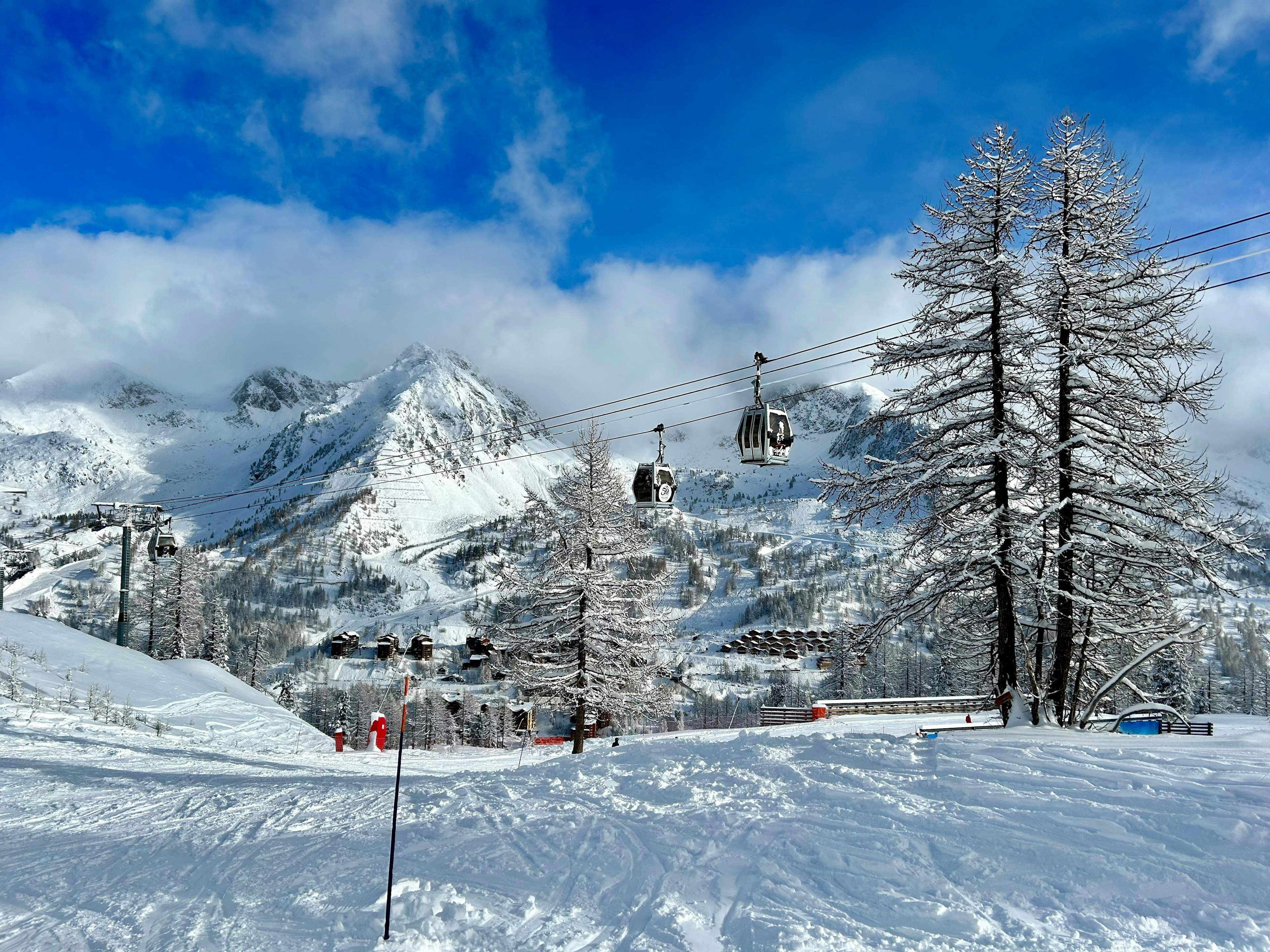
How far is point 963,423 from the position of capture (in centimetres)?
1291

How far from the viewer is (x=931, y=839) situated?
20.9ft

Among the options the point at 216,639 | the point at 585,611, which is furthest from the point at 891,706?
the point at 216,639

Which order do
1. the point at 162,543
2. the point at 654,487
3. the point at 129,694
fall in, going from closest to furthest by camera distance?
the point at 654,487, the point at 129,694, the point at 162,543

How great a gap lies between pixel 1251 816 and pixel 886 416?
27.0 feet

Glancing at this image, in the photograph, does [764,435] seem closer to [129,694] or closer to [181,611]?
[129,694]

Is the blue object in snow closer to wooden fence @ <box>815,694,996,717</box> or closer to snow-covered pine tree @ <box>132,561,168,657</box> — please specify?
wooden fence @ <box>815,694,996,717</box>

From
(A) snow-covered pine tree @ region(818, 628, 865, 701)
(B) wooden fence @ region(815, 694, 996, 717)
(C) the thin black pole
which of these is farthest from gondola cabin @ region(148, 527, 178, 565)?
(A) snow-covered pine tree @ region(818, 628, 865, 701)

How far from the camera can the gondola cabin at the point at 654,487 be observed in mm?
19516

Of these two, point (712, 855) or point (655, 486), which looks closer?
point (712, 855)

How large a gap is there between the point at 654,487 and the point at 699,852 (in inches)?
519

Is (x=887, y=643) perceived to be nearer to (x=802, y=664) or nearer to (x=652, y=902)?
(x=802, y=664)

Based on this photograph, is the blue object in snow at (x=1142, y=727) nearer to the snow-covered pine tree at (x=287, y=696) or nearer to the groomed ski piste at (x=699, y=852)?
the groomed ski piste at (x=699, y=852)

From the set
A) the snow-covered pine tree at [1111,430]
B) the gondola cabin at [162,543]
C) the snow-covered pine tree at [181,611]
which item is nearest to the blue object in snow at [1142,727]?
the snow-covered pine tree at [1111,430]

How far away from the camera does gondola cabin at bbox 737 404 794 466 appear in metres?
14.8
